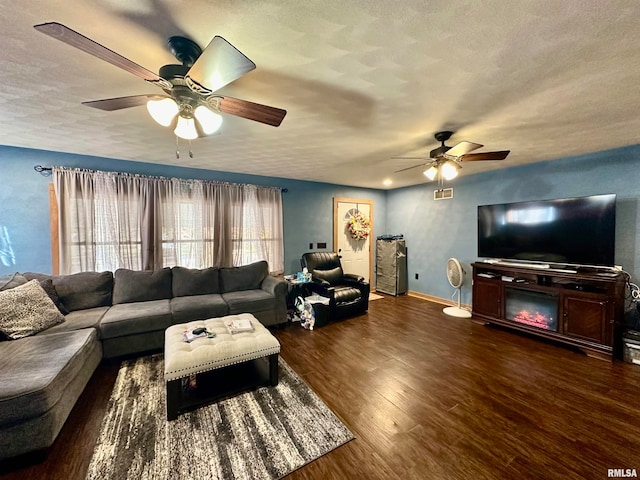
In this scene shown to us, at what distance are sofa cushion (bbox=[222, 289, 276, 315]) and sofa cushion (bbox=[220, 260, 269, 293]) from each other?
13 cm

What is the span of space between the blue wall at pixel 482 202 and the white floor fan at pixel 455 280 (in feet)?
0.94

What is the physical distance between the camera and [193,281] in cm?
346

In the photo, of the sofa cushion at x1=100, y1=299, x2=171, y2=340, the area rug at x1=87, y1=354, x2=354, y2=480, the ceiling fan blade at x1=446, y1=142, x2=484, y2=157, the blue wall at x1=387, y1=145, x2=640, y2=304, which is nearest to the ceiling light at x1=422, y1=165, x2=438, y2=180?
the ceiling fan blade at x1=446, y1=142, x2=484, y2=157

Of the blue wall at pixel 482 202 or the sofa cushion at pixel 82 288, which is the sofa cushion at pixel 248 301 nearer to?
the sofa cushion at pixel 82 288

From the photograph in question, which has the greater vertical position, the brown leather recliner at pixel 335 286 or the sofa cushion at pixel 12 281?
the sofa cushion at pixel 12 281

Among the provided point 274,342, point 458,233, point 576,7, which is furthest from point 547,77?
point 458,233

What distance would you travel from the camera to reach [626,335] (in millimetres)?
2613

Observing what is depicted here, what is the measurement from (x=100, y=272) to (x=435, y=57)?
4.21 metres

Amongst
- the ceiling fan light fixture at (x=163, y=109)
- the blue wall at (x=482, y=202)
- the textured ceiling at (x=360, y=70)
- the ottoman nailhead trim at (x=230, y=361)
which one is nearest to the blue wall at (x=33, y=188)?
the textured ceiling at (x=360, y=70)

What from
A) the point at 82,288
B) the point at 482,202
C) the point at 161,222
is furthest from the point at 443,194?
the point at 82,288

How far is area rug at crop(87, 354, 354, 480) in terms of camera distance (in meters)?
1.46

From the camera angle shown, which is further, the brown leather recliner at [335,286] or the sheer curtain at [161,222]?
the brown leather recliner at [335,286]

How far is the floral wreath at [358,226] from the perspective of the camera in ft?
17.7

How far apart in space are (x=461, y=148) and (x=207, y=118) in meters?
2.21
